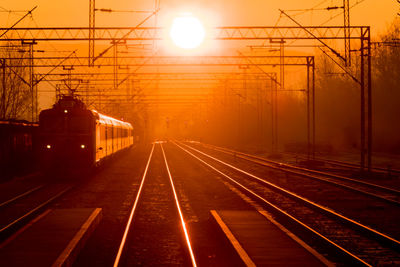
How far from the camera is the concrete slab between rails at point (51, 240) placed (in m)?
8.29

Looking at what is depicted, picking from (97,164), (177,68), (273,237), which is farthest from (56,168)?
(177,68)

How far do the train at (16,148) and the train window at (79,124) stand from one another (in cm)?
274

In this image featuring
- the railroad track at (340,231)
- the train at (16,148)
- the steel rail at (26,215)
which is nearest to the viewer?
the railroad track at (340,231)

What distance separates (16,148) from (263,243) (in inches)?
685

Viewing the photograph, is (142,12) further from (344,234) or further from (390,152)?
(390,152)

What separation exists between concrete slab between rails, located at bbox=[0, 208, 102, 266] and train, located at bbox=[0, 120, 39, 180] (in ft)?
34.0

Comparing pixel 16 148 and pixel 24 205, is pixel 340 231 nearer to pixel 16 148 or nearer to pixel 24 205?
pixel 24 205

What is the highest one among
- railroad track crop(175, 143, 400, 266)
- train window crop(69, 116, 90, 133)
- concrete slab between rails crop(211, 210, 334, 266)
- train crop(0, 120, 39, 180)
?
train window crop(69, 116, 90, 133)

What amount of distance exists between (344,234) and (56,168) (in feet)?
48.2

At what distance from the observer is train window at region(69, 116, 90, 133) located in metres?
22.9

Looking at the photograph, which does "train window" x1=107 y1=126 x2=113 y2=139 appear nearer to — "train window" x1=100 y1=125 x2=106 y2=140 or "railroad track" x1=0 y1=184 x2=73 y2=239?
"train window" x1=100 y1=125 x2=106 y2=140

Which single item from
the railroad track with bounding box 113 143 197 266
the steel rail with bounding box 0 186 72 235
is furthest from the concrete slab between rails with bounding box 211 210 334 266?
the steel rail with bounding box 0 186 72 235

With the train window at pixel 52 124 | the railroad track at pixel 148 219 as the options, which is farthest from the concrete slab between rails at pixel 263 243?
the train window at pixel 52 124

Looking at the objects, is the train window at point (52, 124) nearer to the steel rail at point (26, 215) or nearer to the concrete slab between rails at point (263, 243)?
the steel rail at point (26, 215)
